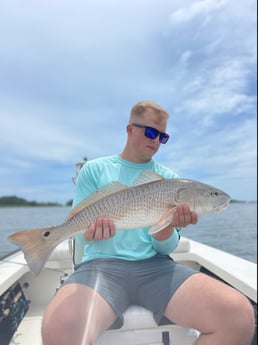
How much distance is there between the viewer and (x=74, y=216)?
7.86 ft

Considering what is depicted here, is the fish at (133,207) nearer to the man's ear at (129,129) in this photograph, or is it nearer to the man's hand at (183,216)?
the man's hand at (183,216)

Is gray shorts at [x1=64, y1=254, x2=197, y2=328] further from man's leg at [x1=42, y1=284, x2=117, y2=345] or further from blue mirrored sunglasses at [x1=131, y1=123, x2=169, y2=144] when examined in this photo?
blue mirrored sunglasses at [x1=131, y1=123, x2=169, y2=144]

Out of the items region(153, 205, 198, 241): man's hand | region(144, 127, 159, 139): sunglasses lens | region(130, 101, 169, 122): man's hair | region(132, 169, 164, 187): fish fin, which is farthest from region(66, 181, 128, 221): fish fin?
region(130, 101, 169, 122): man's hair

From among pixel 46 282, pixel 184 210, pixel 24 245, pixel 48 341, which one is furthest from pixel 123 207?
pixel 46 282

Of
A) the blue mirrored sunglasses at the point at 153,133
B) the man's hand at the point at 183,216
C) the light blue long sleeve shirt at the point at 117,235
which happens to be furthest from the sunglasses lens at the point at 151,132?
the man's hand at the point at 183,216

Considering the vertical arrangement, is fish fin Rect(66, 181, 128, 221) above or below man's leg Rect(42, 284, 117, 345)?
above

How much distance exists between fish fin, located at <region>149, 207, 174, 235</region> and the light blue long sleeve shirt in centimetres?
28

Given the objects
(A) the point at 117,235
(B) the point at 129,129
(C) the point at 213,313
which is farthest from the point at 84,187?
(C) the point at 213,313

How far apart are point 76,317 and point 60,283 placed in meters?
2.11

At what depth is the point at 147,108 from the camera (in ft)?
Result: 9.11

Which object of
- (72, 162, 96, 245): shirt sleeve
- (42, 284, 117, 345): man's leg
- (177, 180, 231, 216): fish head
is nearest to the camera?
(42, 284, 117, 345): man's leg

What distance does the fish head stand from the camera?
2.42 m

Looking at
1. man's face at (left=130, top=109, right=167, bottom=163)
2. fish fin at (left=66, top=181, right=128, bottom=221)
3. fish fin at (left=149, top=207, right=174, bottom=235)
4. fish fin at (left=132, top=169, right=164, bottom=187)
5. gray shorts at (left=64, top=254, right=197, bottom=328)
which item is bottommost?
gray shorts at (left=64, top=254, right=197, bottom=328)

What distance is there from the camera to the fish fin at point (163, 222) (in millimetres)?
2301
